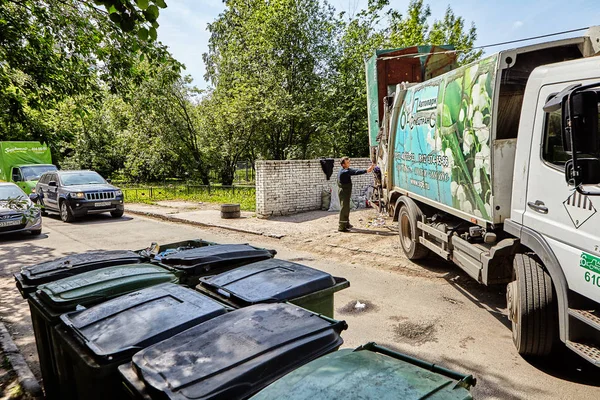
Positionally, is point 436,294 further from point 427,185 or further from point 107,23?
point 107,23

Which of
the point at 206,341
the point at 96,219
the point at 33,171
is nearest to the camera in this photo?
the point at 206,341

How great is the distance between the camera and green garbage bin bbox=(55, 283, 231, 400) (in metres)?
1.91

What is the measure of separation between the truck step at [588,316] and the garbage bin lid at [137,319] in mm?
2557

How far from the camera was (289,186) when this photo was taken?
11273 millimetres

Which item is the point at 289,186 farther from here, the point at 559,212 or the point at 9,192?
the point at 559,212

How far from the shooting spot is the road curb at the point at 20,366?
3007mm

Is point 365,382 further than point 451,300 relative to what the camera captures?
No

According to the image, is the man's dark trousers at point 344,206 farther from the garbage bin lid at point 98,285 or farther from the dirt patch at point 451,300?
the garbage bin lid at point 98,285

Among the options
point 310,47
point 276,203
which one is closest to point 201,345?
point 276,203

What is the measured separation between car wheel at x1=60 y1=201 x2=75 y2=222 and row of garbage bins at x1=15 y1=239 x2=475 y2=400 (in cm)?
1011

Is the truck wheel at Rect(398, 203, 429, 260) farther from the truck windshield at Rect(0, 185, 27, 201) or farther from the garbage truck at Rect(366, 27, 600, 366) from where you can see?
the truck windshield at Rect(0, 185, 27, 201)

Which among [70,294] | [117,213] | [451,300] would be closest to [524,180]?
[451,300]

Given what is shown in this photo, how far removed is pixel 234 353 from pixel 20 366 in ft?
9.54

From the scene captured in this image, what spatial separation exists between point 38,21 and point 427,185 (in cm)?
787
